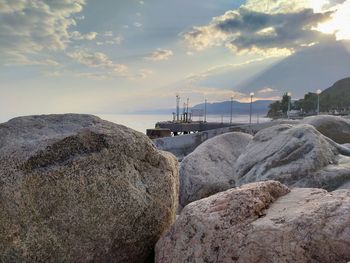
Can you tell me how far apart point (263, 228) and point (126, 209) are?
1.65m

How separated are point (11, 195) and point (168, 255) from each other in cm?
176

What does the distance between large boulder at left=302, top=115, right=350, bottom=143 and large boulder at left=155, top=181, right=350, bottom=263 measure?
10086mm

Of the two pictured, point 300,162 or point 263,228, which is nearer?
point 263,228

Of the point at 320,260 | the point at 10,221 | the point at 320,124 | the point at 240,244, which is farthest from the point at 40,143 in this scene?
the point at 320,124

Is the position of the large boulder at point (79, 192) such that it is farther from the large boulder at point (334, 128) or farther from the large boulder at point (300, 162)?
the large boulder at point (334, 128)

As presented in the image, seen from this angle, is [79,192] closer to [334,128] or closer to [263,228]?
[263,228]

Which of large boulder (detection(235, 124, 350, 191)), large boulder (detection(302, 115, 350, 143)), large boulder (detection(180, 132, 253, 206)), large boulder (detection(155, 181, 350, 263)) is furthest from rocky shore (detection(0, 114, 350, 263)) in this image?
large boulder (detection(302, 115, 350, 143))

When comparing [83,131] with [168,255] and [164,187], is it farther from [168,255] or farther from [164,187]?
[168,255]

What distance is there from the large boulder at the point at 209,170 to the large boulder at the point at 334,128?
3105mm

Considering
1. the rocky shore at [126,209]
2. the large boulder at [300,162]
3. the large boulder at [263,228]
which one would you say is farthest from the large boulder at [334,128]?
the large boulder at [263,228]

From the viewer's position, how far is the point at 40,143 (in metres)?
4.82

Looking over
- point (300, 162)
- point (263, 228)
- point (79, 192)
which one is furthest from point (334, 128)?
point (79, 192)

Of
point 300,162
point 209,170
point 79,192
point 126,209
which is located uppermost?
point 79,192

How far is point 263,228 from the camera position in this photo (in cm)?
402
